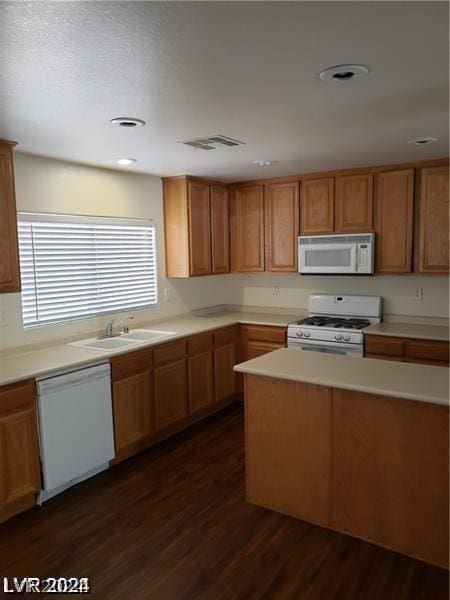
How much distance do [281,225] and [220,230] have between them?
2.21ft

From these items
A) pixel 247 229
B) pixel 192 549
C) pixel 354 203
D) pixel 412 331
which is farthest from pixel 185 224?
pixel 192 549

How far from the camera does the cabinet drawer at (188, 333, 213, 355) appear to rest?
412cm

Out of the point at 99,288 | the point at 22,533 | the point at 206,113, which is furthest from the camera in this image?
the point at 99,288

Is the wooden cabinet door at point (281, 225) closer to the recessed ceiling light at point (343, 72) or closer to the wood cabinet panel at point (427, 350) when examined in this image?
the wood cabinet panel at point (427, 350)

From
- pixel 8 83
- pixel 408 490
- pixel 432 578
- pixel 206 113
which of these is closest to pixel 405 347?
pixel 408 490

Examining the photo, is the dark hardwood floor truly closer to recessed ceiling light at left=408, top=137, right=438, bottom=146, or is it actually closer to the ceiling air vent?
the ceiling air vent

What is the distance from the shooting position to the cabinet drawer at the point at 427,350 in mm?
3680

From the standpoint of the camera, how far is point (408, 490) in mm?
2328

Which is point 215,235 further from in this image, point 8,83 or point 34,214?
point 8,83

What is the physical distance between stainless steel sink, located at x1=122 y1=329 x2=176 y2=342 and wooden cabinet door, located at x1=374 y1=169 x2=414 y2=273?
2.06 m

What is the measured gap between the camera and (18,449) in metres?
2.77

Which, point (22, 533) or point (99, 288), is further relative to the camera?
point (99, 288)

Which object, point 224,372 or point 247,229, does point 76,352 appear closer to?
point 224,372

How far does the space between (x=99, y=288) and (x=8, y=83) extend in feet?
7.34
